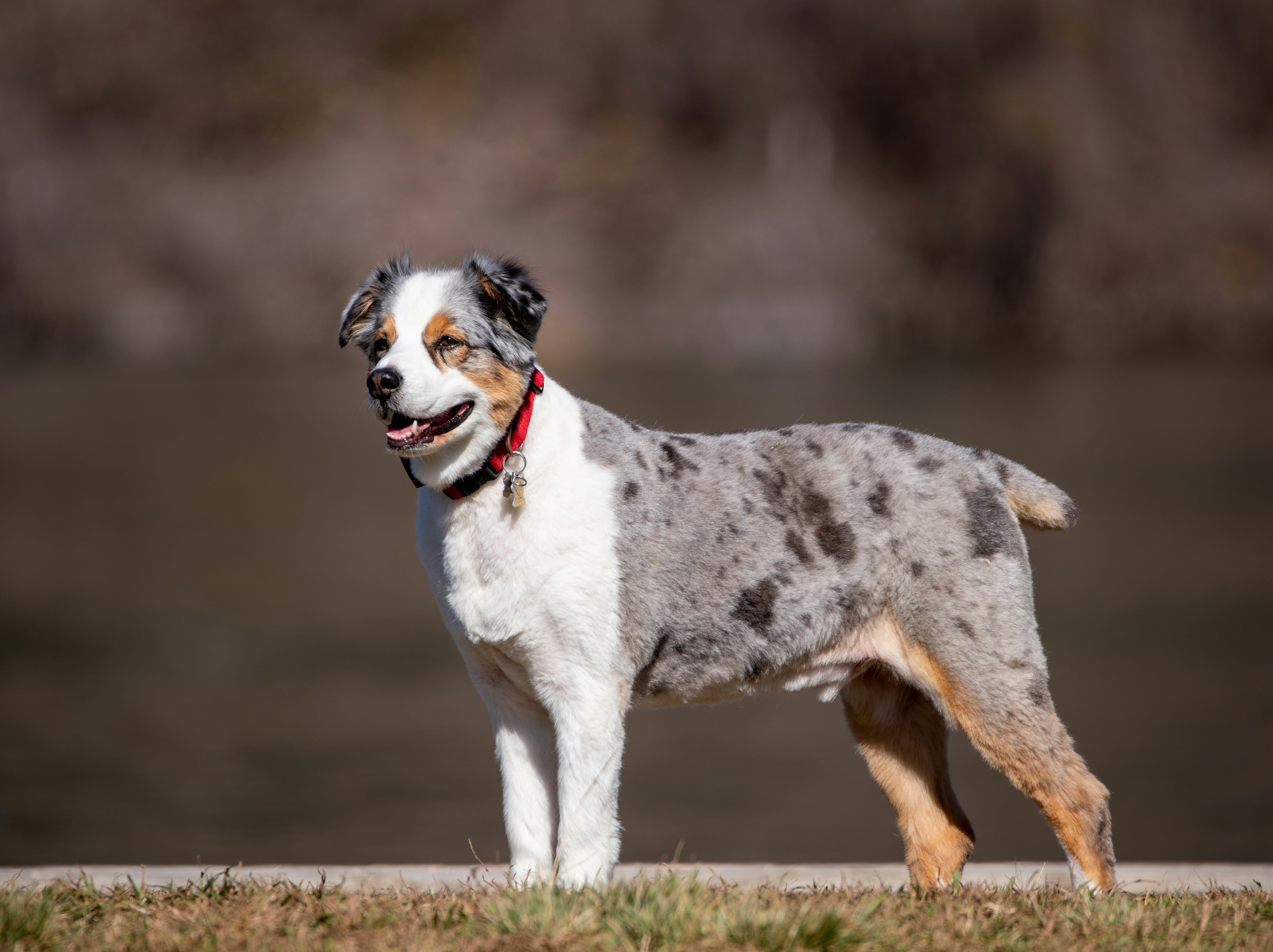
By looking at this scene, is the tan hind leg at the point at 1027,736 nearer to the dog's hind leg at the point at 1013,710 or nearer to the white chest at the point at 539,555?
the dog's hind leg at the point at 1013,710

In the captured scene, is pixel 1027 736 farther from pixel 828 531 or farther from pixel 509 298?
pixel 509 298

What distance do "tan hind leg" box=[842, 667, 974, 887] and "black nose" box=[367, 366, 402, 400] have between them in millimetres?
2031

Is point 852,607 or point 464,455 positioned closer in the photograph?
point 464,455

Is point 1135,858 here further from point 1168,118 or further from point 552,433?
point 1168,118

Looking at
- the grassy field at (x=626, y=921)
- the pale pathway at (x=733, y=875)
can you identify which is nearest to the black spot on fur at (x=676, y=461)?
the grassy field at (x=626, y=921)

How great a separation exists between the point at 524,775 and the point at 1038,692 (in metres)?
1.73

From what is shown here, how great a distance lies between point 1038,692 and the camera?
4.82 metres

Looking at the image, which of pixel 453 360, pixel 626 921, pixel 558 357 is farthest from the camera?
pixel 558 357

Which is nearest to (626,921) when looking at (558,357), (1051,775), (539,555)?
(539,555)

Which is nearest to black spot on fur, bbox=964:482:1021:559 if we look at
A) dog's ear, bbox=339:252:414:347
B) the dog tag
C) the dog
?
the dog

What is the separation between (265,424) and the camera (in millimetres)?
33156

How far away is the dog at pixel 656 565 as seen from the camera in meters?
4.47

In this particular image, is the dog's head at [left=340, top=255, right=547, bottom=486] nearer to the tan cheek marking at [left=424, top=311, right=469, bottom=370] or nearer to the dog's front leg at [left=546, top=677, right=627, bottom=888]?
the tan cheek marking at [left=424, top=311, right=469, bottom=370]

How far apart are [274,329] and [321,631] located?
1284cm
